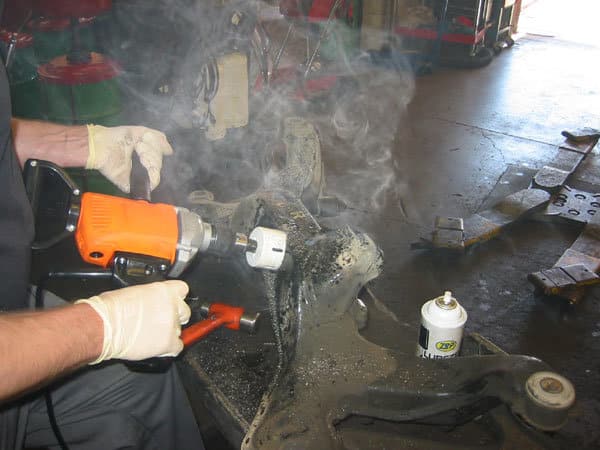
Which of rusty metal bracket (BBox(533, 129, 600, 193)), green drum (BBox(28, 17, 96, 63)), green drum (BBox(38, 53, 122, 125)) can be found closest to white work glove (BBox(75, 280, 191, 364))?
green drum (BBox(38, 53, 122, 125))

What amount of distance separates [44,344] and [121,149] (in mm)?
927

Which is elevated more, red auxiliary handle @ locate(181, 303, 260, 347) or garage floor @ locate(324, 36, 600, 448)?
red auxiliary handle @ locate(181, 303, 260, 347)

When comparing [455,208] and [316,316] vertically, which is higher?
[316,316]

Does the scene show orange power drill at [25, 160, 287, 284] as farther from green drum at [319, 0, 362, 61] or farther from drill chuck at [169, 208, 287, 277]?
green drum at [319, 0, 362, 61]

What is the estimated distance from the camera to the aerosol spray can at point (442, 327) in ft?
4.18

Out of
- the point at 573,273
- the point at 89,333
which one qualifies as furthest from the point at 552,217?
the point at 89,333

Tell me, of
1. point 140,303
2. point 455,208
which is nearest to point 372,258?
point 140,303

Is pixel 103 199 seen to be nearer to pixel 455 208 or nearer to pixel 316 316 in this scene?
pixel 316 316

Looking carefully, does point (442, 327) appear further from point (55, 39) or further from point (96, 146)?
point (55, 39)

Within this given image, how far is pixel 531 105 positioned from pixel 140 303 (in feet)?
14.9

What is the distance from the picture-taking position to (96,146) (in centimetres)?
170

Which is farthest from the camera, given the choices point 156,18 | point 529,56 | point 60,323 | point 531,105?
point 529,56

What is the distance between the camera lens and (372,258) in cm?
127

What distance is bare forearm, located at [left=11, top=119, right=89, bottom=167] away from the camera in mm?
1602
